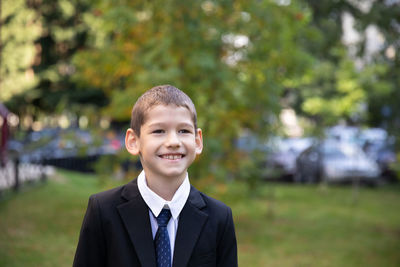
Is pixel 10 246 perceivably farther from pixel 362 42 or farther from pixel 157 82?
pixel 362 42

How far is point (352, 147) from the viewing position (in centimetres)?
1783

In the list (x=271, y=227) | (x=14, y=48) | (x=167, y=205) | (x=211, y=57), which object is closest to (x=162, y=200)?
(x=167, y=205)

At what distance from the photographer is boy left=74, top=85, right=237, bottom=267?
1.86m

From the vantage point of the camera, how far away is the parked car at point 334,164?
16891mm

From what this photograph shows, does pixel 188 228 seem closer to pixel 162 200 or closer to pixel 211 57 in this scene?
pixel 162 200

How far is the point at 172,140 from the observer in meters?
1.86

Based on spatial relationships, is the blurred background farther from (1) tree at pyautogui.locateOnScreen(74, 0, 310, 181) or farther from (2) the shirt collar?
(2) the shirt collar

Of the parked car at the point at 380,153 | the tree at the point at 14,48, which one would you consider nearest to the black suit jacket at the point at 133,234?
the tree at the point at 14,48

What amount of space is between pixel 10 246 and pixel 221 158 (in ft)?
11.5

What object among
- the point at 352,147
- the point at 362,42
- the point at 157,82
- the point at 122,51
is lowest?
the point at 352,147

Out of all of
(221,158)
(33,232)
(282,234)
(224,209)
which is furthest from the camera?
(282,234)

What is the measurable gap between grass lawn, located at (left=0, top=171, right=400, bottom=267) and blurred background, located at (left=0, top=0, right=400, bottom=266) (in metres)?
0.03

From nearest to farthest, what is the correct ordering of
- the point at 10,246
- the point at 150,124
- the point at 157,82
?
the point at 150,124 < the point at 157,82 < the point at 10,246

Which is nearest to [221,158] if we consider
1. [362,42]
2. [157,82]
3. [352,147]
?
[157,82]
